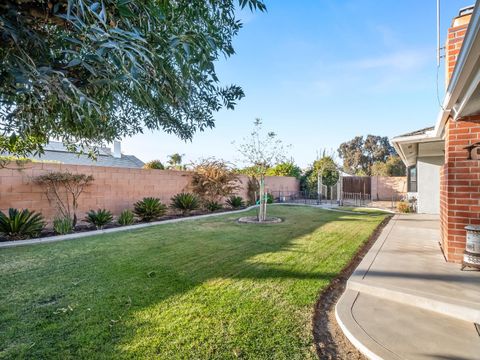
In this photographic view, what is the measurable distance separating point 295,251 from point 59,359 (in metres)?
4.28

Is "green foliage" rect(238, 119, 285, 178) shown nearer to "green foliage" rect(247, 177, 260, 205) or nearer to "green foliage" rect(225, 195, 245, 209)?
"green foliage" rect(225, 195, 245, 209)

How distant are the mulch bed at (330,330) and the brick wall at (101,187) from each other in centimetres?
838

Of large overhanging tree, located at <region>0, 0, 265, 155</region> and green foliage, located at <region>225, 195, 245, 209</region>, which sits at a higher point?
large overhanging tree, located at <region>0, 0, 265, 155</region>

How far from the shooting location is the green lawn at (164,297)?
90.8 inches

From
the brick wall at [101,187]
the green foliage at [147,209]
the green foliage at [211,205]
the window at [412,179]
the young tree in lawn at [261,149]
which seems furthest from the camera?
the window at [412,179]

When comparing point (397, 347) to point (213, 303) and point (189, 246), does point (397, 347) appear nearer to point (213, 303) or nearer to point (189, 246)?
point (213, 303)

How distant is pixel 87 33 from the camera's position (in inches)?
74.4

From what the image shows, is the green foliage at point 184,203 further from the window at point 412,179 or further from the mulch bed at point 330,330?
the window at point 412,179

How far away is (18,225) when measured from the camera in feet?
21.3

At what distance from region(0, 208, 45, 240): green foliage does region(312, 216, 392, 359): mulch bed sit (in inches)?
291

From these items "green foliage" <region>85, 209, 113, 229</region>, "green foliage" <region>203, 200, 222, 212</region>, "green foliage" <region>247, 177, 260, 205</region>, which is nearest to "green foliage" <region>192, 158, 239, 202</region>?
"green foliage" <region>203, 200, 222, 212</region>

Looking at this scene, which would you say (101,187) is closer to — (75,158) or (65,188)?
(65,188)

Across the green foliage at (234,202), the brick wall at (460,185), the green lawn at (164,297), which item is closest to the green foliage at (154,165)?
the green foliage at (234,202)

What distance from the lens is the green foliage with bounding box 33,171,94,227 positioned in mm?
7689
